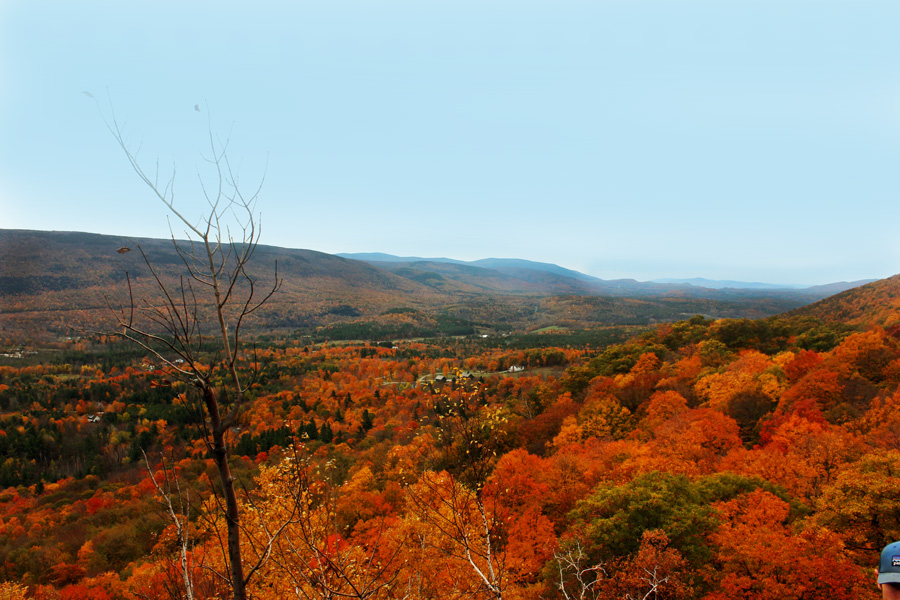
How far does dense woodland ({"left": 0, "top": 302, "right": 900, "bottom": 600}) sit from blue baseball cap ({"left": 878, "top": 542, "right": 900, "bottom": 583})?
3095 millimetres

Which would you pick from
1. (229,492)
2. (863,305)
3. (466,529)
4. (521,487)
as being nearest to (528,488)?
(521,487)

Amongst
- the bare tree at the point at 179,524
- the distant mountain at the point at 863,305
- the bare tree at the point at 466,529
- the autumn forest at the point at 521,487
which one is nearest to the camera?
the bare tree at the point at 179,524

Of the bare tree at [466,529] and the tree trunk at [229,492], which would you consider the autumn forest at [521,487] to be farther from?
the tree trunk at [229,492]

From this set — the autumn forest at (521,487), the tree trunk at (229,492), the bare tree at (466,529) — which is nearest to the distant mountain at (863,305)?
the autumn forest at (521,487)

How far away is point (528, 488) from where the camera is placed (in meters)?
26.5

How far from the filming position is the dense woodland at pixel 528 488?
25.7 feet

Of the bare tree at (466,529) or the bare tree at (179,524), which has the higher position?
the bare tree at (179,524)

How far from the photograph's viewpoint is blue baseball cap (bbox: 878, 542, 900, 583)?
404 centimetres

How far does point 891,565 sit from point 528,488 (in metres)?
24.5

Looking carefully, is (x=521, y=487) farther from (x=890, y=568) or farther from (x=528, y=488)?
(x=890, y=568)

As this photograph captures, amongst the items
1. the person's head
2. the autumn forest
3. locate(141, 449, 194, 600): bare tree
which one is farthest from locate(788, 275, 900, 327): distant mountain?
locate(141, 449, 194, 600): bare tree

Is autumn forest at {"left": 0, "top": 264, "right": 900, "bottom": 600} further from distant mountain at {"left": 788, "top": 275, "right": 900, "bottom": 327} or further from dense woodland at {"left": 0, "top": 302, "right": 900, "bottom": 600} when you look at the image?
distant mountain at {"left": 788, "top": 275, "right": 900, "bottom": 327}

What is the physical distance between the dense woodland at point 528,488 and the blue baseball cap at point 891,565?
309 centimetres

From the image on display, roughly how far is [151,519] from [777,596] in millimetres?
49913
